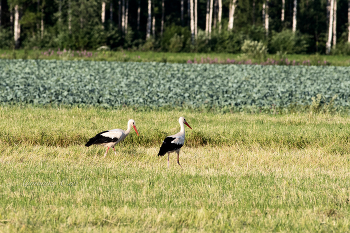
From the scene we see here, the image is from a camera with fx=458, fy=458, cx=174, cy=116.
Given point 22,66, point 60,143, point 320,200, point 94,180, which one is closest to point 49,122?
point 60,143

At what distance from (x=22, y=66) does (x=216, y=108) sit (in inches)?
583

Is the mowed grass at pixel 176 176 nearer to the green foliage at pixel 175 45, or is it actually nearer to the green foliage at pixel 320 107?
the green foliage at pixel 320 107

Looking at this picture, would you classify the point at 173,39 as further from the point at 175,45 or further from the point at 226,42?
the point at 226,42

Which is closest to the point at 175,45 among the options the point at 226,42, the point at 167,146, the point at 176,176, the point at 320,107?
the point at 226,42

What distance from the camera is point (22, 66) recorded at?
84.6 feet

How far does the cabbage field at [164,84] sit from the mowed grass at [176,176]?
2848 millimetres

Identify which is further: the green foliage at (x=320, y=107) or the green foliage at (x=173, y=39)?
the green foliage at (x=173, y=39)

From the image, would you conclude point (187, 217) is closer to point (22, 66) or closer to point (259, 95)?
point (259, 95)

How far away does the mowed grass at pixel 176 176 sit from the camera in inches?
219

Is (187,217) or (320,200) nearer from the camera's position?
(187,217)

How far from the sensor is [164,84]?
19.4m

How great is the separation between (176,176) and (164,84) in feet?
39.7

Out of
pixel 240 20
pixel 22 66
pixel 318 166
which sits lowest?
pixel 318 166

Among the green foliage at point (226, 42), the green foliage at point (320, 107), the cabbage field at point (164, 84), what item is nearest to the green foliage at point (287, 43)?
the green foliage at point (226, 42)
